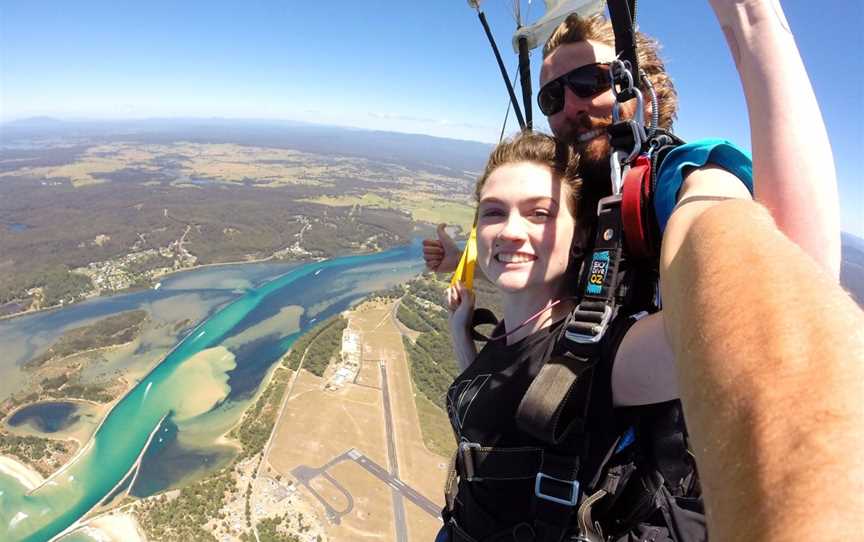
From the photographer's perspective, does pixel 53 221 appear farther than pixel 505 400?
Yes

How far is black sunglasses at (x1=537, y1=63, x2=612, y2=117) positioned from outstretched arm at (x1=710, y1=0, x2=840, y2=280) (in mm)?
565

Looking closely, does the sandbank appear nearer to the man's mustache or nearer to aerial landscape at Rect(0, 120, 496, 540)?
aerial landscape at Rect(0, 120, 496, 540)

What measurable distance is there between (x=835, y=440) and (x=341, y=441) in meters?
18.3

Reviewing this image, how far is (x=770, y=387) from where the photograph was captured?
380 millimetres

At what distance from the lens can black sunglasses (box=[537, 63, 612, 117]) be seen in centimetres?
132

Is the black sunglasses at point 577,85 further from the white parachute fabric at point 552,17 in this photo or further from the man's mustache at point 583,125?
the white parachute fabric at point 552,17

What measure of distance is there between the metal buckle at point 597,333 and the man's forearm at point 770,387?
1.07ft

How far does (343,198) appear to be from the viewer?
7112cm

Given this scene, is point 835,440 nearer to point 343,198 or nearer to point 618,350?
point 618,350

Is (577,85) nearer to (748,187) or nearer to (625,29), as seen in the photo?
(625,29)

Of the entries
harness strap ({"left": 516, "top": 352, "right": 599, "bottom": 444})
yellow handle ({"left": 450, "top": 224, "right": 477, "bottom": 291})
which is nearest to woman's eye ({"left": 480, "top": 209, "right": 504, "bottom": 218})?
yellow handle ({"left": 450, "top": 224, "right": 477, "bottom": 291})

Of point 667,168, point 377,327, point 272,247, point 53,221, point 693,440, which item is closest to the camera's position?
point 693,440

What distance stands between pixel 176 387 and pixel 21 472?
5.97 metres

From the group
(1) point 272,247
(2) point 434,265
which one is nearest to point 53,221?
(1) point 272,247
